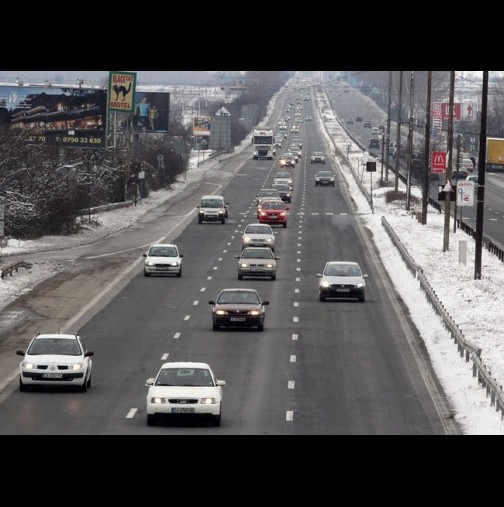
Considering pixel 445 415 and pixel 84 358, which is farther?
pixel 84 358

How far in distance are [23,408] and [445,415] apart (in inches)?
336

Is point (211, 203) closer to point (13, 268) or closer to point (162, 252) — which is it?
point (162, 252)

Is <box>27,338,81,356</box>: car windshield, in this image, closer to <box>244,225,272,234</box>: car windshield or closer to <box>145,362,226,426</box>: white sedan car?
<box>145,362,226,426</box>: white sedan car

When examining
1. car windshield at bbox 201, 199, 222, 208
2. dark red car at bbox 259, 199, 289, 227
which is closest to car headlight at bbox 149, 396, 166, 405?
dark red car at bbox 259, 199, 289, 227

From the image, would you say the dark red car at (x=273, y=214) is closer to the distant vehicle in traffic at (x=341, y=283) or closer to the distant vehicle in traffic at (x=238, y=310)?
the distant vehicle in traffic at (x=341, y=283)

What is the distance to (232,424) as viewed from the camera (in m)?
27.3

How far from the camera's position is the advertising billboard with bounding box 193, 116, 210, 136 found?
596 ft

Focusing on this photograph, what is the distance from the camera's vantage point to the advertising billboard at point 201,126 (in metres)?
182

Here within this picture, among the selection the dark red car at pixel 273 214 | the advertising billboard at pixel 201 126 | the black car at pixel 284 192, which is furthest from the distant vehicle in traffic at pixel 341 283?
the advertising billboard at pixel 201 126
